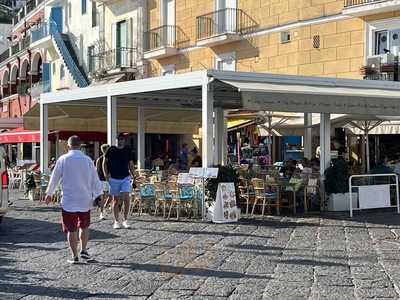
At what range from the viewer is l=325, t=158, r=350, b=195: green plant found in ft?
49.2

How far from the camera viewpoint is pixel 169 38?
30266mm

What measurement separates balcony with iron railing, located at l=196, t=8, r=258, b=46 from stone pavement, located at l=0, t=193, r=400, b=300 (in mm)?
13603

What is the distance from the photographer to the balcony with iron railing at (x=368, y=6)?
2034 centimetres

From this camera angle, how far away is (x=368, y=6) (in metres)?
20.8

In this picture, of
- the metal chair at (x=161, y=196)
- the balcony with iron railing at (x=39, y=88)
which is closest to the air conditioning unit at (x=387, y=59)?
the metal chair at (x=161, y=196)

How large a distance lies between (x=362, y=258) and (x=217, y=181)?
15.6ft

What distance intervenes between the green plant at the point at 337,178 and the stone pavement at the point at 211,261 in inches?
67.7

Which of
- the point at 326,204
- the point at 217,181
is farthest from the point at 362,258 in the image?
the point at 326,204

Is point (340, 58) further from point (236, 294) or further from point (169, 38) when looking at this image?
point (236, 294)

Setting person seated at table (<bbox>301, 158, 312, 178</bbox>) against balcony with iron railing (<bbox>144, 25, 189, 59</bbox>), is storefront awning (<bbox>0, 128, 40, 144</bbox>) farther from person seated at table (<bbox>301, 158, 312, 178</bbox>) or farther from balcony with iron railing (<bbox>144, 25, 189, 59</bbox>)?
person seated at table (<bbox>301, 158, 312, 178</bbox>)

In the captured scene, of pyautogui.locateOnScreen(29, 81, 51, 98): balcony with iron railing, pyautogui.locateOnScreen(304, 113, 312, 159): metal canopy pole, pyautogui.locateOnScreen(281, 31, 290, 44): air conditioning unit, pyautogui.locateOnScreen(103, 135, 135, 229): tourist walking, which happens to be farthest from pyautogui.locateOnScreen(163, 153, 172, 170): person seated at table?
pyautogui.locateOnScreen(29, 81, 51, 98): balcony with iron railing

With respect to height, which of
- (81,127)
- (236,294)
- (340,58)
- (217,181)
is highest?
(340,58)

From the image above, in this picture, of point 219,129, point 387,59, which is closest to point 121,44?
point 219,129

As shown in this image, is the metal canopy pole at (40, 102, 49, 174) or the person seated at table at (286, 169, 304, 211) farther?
the metal canopy pole at (40, 102, 49, 174)
